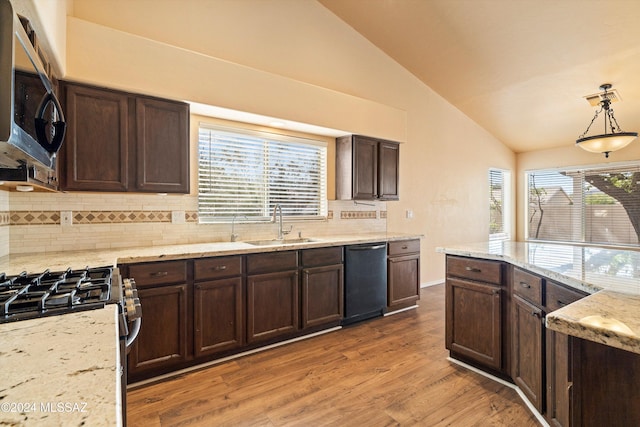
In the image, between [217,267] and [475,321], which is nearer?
[475,321]

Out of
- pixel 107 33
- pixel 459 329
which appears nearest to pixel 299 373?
pixel 459 329

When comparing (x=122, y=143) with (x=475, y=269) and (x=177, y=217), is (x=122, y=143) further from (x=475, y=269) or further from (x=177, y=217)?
(x=475, y=269)

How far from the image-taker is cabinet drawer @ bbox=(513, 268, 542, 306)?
184 centimetres

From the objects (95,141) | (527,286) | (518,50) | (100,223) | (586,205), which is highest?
(518,50)

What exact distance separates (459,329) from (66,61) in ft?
11.5

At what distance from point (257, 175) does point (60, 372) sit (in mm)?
2913

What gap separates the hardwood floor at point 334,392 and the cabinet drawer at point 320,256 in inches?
29.8

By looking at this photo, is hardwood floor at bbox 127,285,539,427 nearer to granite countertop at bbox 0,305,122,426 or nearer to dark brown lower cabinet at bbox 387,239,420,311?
dark brown lower cabinet at bbox 387,239,420,311

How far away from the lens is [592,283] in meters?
1.40

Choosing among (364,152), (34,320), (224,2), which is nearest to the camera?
(34,320)

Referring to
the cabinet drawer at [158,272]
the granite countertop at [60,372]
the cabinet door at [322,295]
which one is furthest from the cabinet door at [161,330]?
the granite countertop at [60,372]

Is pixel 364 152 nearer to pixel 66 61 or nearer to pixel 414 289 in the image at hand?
pixel 414 289

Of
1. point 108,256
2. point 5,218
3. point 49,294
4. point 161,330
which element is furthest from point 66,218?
point 49,294

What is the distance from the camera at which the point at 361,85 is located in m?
4.19
